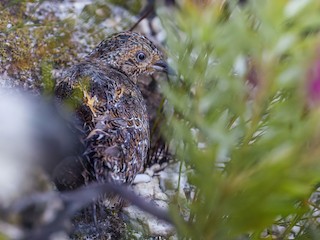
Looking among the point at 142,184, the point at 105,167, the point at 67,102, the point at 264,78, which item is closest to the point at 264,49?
the point at 264,78

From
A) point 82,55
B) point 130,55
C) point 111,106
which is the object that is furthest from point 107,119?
point 82,55

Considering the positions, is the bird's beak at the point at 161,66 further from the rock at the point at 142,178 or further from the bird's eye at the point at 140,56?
the rock at the point at 142,178

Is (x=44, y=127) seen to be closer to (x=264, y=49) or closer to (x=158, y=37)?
(x=264, y=49)

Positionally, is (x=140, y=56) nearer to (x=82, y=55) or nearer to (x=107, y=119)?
(x=82, y=55)

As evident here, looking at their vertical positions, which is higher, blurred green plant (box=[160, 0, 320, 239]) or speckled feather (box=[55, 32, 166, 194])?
speckled feather (box=[55, 32, 166, 194])

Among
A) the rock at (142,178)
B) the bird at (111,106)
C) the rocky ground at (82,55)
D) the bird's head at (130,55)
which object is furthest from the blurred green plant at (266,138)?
the bird's head at (130,55)

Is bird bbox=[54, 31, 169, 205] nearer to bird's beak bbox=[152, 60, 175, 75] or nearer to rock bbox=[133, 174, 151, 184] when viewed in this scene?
bird's beak bbox=[152, 60, 175, 75]

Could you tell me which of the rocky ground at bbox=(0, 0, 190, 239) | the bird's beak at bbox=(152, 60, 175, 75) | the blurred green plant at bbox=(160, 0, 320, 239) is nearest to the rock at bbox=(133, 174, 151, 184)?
the rocky ground at bbox=(0, 0, 190, 239)
